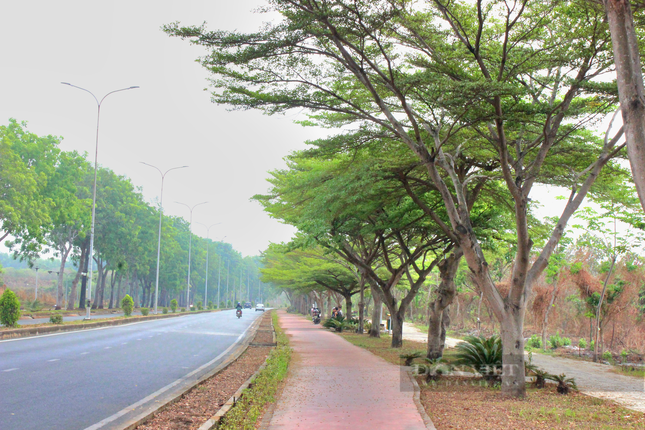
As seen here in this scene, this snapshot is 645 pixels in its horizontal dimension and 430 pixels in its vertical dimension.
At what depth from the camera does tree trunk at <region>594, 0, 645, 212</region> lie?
5.25 metres

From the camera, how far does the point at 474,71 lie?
1184cm

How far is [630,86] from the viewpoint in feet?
17.7

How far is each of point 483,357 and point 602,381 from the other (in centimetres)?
391

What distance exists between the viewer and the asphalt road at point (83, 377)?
743 cm

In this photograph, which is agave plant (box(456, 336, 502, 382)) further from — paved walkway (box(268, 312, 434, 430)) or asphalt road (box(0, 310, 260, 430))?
asphalt road (box(0, 310, 260, 430))

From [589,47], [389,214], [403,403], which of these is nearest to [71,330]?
[389,214]

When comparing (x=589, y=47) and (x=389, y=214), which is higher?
(x=589, y=47)

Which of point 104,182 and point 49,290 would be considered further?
point 49,290

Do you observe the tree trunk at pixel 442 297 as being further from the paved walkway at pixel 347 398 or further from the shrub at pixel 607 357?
the shrub at pixel 607 357

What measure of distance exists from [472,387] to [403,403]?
297 centimetres

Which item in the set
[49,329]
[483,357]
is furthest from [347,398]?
[49,329]

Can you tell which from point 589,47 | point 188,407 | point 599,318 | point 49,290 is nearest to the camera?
point 188,407

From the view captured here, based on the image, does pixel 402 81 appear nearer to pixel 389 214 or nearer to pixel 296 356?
pixel 389 214

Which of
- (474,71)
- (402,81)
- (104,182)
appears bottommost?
(402,81)
